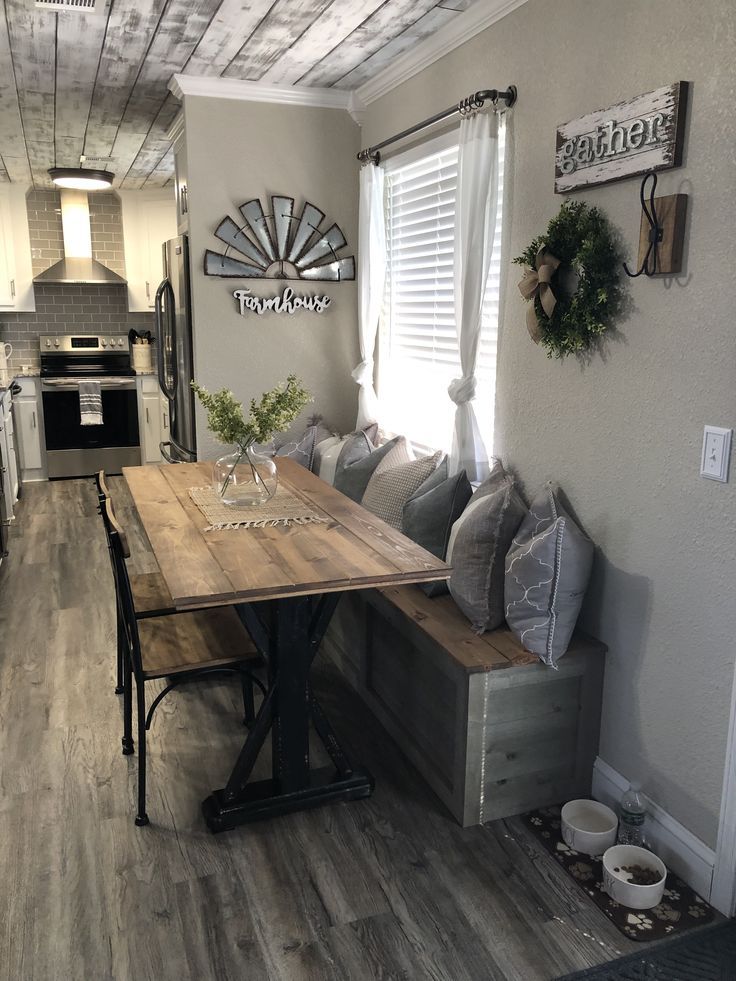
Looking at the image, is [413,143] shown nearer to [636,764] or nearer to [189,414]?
[189,414]

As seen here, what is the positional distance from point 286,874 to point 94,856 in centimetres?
56

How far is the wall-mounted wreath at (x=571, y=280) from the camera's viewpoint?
2.34m

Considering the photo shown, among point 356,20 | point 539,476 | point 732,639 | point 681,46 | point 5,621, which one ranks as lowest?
point 5,621

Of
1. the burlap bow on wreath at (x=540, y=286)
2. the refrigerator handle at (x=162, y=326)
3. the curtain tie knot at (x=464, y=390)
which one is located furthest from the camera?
the refrigerator handle at (x=162, y=326)

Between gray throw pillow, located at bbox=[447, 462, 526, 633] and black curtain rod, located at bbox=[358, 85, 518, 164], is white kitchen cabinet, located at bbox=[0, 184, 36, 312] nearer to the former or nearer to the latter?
black curtain rod, located at bbox=[358, 85, 518, 164]

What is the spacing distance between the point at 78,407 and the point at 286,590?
18.7 feet

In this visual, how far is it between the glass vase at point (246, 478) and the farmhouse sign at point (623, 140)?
1362mm

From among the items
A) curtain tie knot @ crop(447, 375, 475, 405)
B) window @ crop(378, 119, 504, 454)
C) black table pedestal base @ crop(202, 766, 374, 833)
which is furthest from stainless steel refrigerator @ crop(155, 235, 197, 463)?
black table pedestal base @ crop(202, 766, 374, 833)

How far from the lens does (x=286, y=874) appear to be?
2258mm

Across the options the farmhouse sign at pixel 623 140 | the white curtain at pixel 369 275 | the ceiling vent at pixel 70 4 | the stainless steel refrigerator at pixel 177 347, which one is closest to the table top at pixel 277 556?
the farmhouse sign at pixel 623 140

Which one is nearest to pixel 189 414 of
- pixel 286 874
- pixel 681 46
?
pixel 286 874

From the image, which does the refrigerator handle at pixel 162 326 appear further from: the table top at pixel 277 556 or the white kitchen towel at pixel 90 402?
the white kitchen towel at pixel 90 402

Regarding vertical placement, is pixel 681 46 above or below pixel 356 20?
below

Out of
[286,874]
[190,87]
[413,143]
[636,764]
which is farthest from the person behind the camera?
[190,87]
